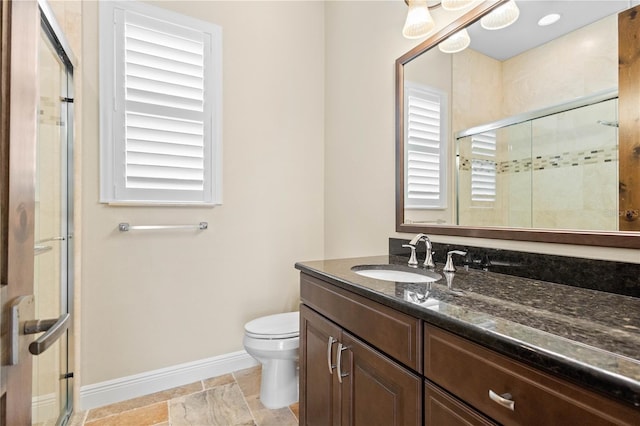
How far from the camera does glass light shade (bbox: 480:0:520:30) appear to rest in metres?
1.26

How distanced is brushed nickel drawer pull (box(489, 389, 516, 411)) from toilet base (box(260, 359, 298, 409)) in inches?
54.1

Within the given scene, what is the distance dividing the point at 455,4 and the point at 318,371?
1.72m

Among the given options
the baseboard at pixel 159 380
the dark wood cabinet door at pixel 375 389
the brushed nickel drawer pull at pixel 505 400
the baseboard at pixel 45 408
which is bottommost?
the baseboard at pixel 159 380

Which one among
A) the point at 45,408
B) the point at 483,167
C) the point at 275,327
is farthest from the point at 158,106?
the point at 483,167

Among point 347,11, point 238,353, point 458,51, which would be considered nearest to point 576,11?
point 458,51

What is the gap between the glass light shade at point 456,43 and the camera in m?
1.45

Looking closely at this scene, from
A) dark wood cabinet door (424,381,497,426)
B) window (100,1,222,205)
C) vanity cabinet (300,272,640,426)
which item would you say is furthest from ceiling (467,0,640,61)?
window (100,1,222,205)

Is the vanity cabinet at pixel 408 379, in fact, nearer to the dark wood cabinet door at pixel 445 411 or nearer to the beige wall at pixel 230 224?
the dark wood cabinet door at pixel 445 411

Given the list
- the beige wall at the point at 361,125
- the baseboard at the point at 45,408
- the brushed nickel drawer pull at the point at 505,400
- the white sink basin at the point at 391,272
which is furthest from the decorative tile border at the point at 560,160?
the baseboard at the point at 45,408

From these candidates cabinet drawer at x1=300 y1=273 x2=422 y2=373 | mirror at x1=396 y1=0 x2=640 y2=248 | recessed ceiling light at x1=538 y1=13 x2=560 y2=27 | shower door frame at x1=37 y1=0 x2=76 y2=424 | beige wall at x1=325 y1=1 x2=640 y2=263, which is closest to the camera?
cabinet drawer at x1=300 y1=273 x2=422 y2=373

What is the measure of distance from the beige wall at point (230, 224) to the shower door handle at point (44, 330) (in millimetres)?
1360

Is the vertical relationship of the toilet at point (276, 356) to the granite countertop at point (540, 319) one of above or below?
below

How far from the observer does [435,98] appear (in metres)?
1.63

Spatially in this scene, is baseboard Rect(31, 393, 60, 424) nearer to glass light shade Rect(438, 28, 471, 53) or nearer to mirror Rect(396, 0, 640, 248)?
mirror Rect(396, 0, 640, 248)
